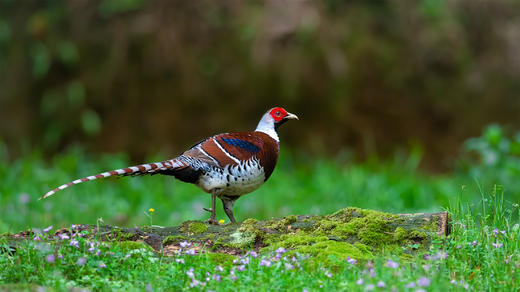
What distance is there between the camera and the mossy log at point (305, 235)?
14.1ft

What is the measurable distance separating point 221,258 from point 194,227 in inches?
24.9

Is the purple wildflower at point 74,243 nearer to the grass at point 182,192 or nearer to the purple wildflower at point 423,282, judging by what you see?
the purple wildflower at point 423,282

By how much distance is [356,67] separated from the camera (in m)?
10.3

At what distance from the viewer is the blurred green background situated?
1027 cm

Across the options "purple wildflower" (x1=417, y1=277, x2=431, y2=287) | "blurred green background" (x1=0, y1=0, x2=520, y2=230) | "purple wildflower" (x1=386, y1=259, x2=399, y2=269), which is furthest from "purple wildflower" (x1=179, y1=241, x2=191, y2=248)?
"blurred green background" (x1=0, y1=0, x2=520, y2=230)

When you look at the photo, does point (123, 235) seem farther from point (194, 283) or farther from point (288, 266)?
point (288, 266)

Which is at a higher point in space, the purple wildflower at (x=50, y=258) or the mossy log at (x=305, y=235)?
the mossy log at (x=305, y=235)

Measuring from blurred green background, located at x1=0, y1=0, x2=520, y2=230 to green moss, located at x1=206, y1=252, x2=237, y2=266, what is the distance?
573cm

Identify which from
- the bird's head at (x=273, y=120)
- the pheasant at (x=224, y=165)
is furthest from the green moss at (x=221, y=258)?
the bird's head at (x=273, y=120)

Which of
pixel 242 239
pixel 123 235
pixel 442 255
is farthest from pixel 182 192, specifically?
pixel 442 255

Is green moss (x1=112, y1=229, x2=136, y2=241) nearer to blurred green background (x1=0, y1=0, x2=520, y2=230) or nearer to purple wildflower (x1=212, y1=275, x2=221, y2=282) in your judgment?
purple wildflower (x1=212, y1=275, x2=221, y2=282)

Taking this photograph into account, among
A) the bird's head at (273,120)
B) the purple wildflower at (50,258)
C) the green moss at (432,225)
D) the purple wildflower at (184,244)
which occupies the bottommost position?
the purple wildflower at (50,258)

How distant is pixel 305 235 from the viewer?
178 inches

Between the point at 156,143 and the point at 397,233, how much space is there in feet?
21.5
